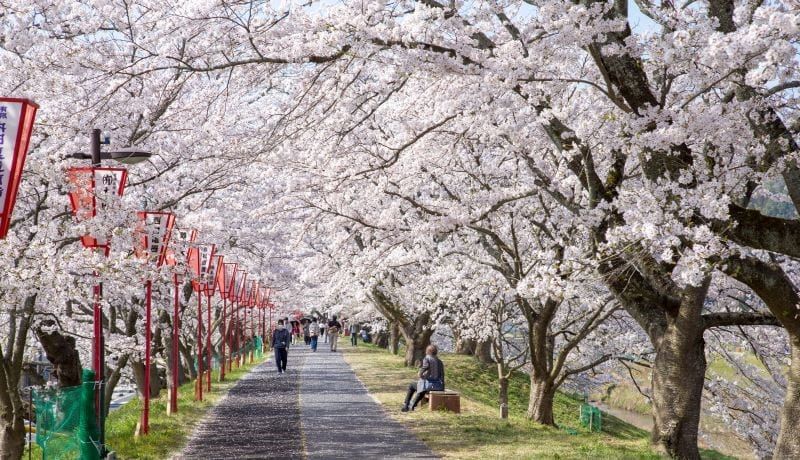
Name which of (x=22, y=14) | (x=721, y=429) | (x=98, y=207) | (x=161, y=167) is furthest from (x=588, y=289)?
(x=721, y=429)

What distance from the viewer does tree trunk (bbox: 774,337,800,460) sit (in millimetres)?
10125

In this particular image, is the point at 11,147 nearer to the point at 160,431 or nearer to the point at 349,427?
the point at 160,431

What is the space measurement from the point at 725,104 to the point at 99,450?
25.4 feet

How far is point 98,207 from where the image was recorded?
10961 mm

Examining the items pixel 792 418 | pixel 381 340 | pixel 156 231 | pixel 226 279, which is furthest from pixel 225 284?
pixel 381 340

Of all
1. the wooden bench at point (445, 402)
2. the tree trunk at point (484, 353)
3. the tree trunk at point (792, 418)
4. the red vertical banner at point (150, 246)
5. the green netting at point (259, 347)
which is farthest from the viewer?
the green netting at point (259, 347)

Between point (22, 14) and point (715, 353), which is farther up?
point (22, 14)

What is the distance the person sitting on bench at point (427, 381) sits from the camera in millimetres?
17109

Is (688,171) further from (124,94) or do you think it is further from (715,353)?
(715,353)

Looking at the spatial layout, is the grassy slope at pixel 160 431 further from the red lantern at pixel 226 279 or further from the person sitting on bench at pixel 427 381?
the person sitting on bench at pixel 427 381

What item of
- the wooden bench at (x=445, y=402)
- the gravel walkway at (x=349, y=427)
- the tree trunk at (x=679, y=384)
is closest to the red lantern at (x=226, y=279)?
the gravel walkway at (x=349, y=427)

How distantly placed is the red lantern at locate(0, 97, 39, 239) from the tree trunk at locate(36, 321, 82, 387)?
35.8 ft

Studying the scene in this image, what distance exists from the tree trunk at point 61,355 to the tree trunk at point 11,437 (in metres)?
3.53

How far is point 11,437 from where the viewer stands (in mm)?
13094
